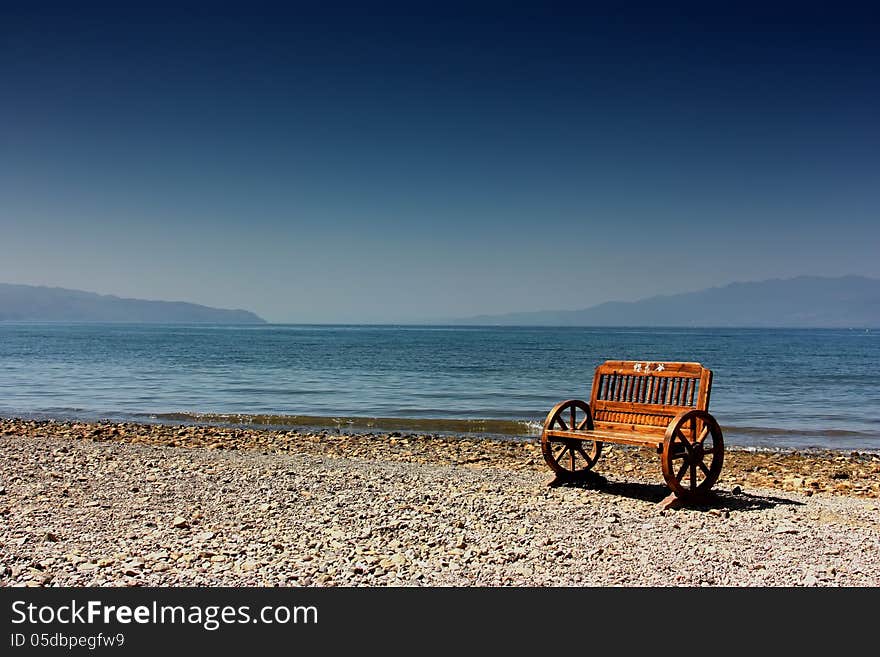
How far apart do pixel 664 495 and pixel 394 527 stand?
4.10 meters

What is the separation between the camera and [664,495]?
30.7ft

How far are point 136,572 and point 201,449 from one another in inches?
313

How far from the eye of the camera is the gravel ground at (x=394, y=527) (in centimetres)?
569

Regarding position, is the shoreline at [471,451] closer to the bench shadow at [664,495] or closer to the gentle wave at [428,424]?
the bench shadow at [664,495]

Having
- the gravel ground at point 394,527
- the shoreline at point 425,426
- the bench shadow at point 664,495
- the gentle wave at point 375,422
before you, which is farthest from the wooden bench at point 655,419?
the gentle wave at point 375,422

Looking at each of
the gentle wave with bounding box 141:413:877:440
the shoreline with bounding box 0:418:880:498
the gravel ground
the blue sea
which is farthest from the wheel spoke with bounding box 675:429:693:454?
the gentle wave with bounding box 141:413:877:440

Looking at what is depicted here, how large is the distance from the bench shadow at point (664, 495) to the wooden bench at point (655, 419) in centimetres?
13

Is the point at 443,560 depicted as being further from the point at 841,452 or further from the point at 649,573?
the point at 841,452

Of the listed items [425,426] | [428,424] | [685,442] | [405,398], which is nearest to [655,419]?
→ [685,442]

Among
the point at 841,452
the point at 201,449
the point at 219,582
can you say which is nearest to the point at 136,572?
the point at 219,582

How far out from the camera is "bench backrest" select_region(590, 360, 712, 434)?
9385mm

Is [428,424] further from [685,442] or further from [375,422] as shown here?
[685,442]

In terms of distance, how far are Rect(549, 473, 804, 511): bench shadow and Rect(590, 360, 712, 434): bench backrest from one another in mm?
828

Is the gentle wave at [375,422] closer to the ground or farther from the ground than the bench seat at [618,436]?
closer to the ground
